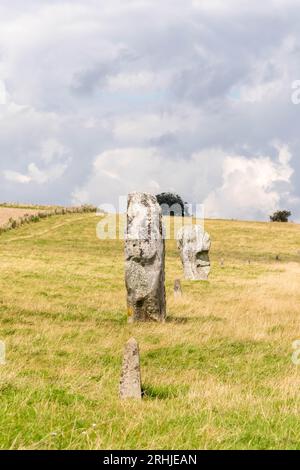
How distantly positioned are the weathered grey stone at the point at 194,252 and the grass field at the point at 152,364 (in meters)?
1.16

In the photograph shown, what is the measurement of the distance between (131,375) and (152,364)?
4.80 metres

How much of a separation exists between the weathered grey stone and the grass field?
3.81 ft

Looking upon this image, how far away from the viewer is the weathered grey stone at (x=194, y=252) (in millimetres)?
43000

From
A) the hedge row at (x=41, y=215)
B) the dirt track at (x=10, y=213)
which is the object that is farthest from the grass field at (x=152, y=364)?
the dirt track at (x=10, y=213)

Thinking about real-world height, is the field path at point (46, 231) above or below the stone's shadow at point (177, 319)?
above

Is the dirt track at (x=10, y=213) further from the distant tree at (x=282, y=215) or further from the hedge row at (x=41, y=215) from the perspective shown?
the distant tree at (x=282, y=215)

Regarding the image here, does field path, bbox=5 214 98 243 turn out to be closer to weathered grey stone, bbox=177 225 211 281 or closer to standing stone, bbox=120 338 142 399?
weathered grey stone, bbox=177 225 211 281

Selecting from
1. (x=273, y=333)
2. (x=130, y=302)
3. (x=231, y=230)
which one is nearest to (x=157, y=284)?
(x=130, y=302)

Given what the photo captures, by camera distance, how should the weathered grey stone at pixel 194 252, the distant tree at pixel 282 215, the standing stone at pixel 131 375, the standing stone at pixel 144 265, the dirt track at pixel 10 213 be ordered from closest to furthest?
the standing stone at pixel 131 375, the standing stone at pixel 144 265, the weathered grey stone at pixel 194 252, the dirt track at pixel 10 213, the distant tree at pixel 282 215

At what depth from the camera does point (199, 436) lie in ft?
29.9

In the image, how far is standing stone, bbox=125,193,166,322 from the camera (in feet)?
78.0

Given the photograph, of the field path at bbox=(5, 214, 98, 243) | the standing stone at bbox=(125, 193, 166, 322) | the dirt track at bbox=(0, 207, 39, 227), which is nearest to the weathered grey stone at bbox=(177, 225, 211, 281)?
the standing stone at bbox=(125, 193, 166, 322)

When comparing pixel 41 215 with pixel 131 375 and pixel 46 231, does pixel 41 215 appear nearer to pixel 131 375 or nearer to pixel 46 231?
pixel 46 231
